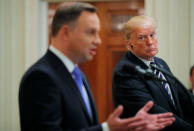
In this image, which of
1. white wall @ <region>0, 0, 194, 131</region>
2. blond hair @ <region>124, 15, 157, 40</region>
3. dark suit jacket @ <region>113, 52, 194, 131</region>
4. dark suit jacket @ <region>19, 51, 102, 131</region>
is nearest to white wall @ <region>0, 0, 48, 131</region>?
white wall @ <region>0, 0, 194, 131</region>

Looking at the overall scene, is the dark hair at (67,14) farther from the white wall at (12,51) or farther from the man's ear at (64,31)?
the white wall at (12,51)

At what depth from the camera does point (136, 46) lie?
184cm

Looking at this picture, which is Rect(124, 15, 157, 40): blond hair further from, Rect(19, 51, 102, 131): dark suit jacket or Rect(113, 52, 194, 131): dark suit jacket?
Rect(19, 51, 102, 131): dark suit jacket

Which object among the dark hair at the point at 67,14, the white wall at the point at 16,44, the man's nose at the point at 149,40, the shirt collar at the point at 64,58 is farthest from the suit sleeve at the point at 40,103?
the white wall at the point at 16,44

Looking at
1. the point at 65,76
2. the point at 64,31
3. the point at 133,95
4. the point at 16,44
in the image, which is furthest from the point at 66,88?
the point at 16,44

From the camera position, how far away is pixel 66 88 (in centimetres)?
125

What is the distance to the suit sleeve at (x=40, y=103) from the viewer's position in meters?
1.16

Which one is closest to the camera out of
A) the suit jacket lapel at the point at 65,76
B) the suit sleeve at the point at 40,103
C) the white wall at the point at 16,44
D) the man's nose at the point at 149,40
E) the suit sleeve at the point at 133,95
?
the suit sleeve at the point at 40,103

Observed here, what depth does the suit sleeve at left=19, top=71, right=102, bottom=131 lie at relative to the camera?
116cm

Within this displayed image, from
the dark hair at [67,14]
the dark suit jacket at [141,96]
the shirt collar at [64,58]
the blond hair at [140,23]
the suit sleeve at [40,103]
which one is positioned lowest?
the dark suit jacket at [141,96]

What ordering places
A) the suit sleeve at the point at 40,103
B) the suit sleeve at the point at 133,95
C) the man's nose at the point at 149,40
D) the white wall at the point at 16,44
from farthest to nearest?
the white wall at the point at 16,44
the man's nose at the point at 149,40
the suit sleeve at the point at 133,95
the suit sleeve at the point at 40,103

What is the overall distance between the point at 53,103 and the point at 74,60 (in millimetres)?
230

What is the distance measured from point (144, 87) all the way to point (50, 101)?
0.71 meters

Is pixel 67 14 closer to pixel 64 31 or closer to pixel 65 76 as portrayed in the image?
pixel 64 31
